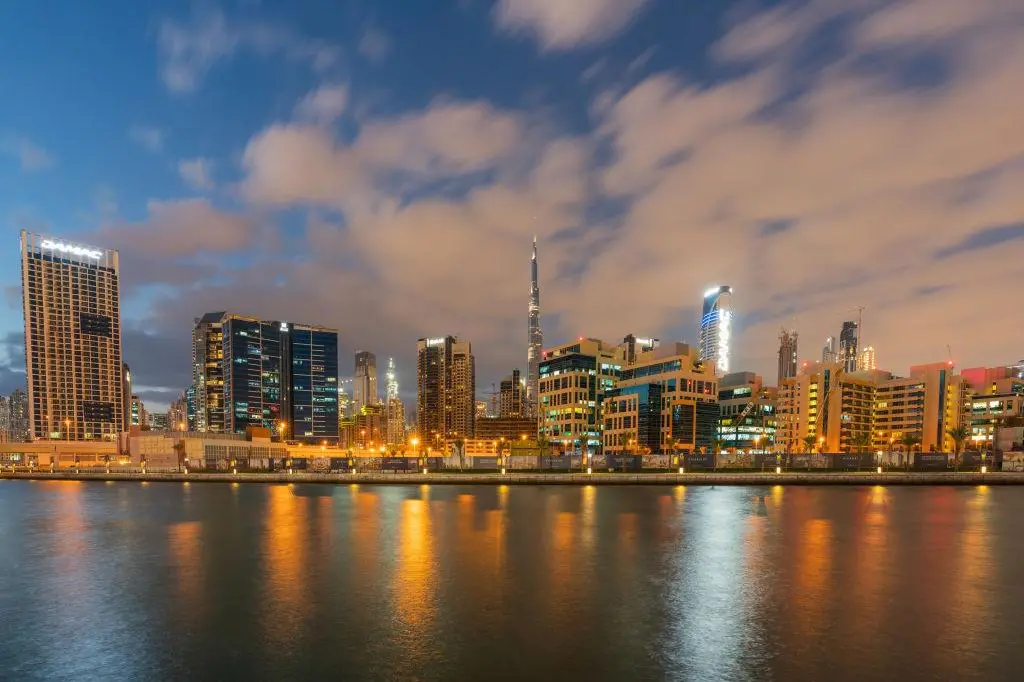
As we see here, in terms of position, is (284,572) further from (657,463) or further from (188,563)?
(657,463)

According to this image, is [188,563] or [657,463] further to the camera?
[657,463]

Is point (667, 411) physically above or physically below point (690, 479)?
above

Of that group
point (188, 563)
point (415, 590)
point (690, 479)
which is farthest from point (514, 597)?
point (690, 479)

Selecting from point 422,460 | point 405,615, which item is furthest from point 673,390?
point 405,615

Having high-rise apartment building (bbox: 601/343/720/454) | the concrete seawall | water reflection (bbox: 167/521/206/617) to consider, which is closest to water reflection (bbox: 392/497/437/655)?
water reflection (bbox: 167/521/206/617)

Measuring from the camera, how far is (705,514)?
5184 cm

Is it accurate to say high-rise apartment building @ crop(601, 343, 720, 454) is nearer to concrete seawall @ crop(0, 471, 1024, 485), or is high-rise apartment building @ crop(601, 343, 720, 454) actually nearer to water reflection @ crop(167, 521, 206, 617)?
concrete seawall @ crop(0, 471, 1024, 485)

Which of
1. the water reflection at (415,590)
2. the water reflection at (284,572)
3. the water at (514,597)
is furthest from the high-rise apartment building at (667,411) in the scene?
the water reflection at (415,590)

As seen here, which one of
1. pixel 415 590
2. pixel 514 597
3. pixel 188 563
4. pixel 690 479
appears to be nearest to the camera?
pixel 514 597

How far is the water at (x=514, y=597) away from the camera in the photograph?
17.8 meters

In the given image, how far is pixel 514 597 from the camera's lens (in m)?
24.7

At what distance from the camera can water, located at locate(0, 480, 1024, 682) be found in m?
17.8

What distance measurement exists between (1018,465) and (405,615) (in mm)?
132953

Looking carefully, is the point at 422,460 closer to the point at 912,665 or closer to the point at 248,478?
the point at 248,478
